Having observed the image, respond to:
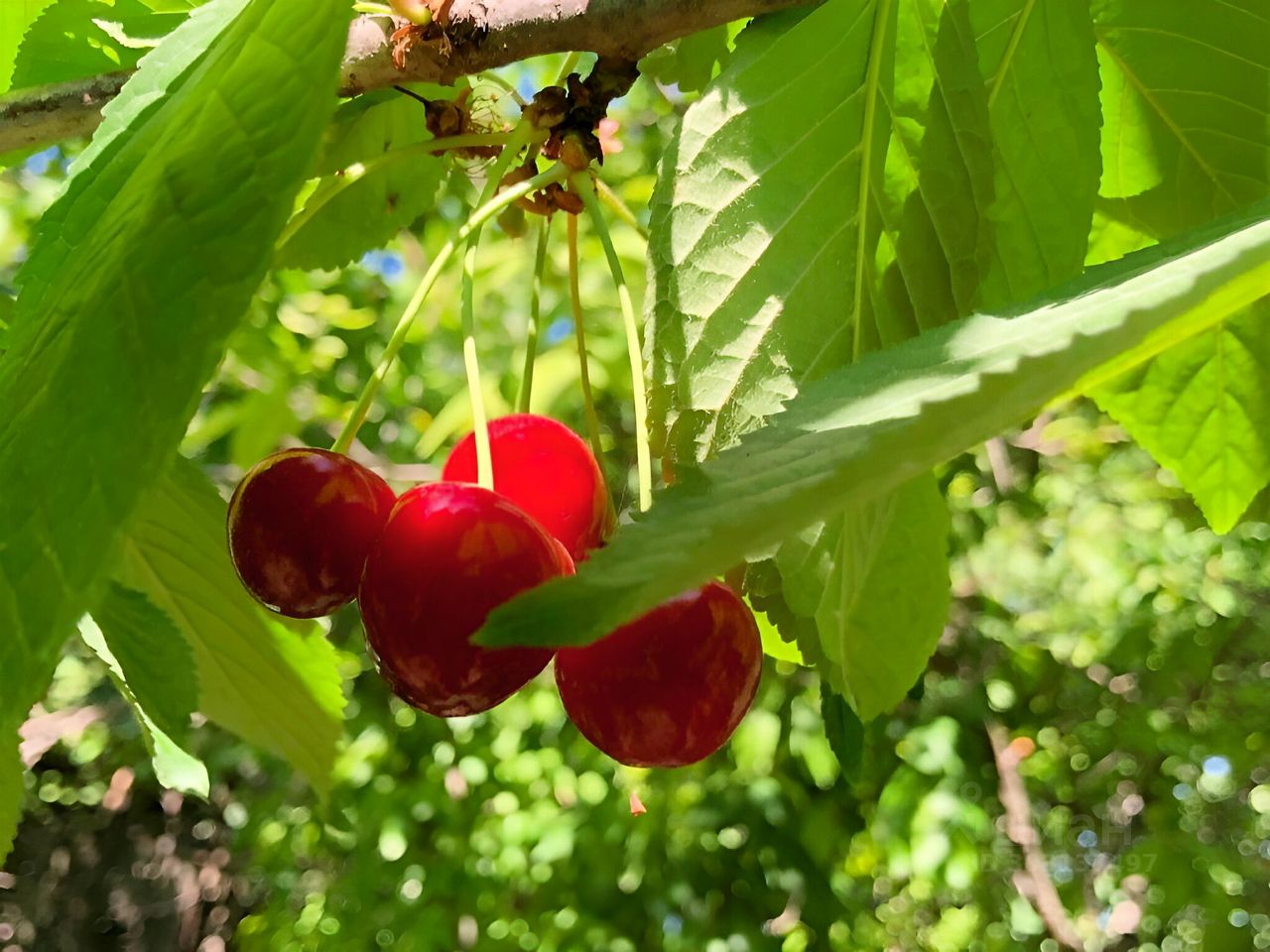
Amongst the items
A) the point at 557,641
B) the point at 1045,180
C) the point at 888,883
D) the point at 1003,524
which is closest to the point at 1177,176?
the point at 1045,180

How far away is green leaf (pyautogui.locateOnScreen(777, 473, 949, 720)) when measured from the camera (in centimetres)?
61

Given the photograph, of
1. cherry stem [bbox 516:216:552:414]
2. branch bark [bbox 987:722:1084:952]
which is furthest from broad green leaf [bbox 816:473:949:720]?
branch bark [bbox 987:722:1084:952]

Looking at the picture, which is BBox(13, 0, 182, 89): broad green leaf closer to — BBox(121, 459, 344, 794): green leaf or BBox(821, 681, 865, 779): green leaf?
BBox(121, 459, 344, 794): green leaf

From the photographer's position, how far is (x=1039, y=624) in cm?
297

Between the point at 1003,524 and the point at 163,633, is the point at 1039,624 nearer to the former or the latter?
the point at 1003,524

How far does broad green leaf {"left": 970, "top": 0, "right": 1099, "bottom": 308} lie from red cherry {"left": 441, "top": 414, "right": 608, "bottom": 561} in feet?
0.82

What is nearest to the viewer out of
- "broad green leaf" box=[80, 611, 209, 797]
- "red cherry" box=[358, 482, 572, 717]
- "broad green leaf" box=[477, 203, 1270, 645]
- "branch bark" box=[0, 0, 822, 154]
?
"broad green leaf" box=[477, 203, 1270, 645]

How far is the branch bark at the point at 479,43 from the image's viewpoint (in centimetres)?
57

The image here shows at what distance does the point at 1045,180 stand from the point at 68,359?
1.74 feet

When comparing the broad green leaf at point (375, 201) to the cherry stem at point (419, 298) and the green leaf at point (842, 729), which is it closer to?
the cherry stem at point (419, 298)

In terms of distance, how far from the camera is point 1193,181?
78 centimetres

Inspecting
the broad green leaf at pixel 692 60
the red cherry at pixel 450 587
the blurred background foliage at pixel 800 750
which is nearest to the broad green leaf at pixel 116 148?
the red cherry at pixel 450 587

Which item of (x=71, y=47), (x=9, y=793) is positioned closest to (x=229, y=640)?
(x=9, y=793)

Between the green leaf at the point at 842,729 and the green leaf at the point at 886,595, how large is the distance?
0.16 ft
